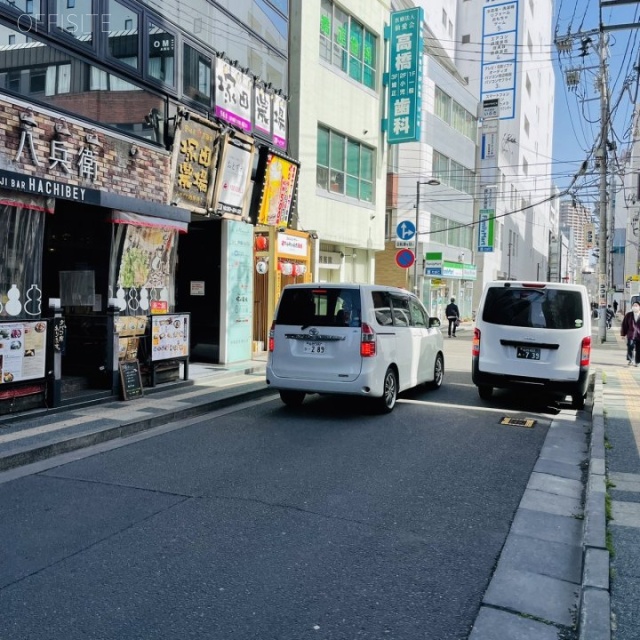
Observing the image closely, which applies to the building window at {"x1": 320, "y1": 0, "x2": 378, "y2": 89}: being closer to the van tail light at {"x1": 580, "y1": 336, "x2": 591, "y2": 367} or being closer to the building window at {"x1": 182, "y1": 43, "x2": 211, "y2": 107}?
the building window at {"x1": 182, "y1": 43, "x2": 211, "y2": 107}

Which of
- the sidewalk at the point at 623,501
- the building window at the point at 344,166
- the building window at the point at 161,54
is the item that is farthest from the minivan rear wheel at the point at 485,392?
the building window at the point at 344,166

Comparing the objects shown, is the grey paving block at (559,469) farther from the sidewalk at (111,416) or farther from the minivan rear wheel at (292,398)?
the sidewalk at (111,416)

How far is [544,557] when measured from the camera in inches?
169

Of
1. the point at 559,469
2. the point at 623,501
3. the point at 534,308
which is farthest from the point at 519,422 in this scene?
the point at 623,501

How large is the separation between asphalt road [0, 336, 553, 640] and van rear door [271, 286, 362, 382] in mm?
1122

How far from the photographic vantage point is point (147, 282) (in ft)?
35.3

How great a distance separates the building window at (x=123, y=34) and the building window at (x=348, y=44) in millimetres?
8430

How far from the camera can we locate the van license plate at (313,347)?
8.84 metres

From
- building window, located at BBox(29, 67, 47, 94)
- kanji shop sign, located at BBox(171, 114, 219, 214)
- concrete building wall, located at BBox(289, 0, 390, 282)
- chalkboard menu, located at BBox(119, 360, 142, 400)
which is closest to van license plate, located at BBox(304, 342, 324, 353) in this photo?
chalkboard menu, located at BBox(119, 360, 142, 400)

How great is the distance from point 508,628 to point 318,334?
577 cm

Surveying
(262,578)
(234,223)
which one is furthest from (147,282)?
(262,578)

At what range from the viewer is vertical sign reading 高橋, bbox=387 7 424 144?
2047cm

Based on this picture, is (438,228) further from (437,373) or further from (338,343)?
(338,343)

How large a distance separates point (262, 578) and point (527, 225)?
66.8 meters
